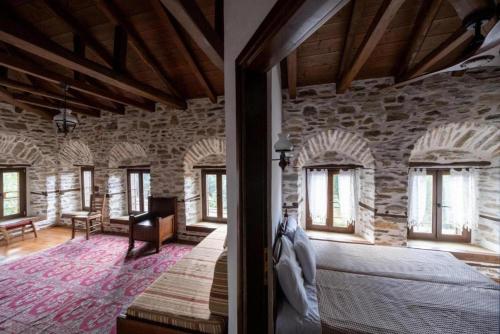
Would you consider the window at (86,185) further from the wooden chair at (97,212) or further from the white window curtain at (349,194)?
the white window curtain at (349,194)

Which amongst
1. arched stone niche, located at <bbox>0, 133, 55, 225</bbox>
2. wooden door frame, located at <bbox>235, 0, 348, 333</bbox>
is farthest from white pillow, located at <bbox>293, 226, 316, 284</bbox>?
arched stone niche, located at <bbox>0, 133, 55, 225</bbox>

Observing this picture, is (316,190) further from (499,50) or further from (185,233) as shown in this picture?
(499,50)

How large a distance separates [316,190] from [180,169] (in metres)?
2.70

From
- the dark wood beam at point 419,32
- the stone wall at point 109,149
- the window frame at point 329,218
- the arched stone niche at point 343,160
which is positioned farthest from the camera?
the stone wall at point 109,149

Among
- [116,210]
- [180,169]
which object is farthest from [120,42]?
[116,210]

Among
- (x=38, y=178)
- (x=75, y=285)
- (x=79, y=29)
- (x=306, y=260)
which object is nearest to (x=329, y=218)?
(x=306, y=260)

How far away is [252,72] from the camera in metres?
1.07

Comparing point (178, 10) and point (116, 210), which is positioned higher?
point (178, 10)

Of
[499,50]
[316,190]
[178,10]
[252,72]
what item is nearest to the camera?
[499,50]

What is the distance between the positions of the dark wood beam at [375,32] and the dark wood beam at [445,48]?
1.69ft

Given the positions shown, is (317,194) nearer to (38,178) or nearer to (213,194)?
(213,194)

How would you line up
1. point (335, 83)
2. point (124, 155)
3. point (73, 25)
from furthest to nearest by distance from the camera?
point (124, 155)
point (335, 83)
point (73, 25)

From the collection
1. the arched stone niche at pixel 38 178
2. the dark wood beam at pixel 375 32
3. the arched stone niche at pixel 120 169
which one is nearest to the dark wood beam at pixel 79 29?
the arched stone niche at pixel 120 169

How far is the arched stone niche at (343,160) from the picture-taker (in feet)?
10.7
